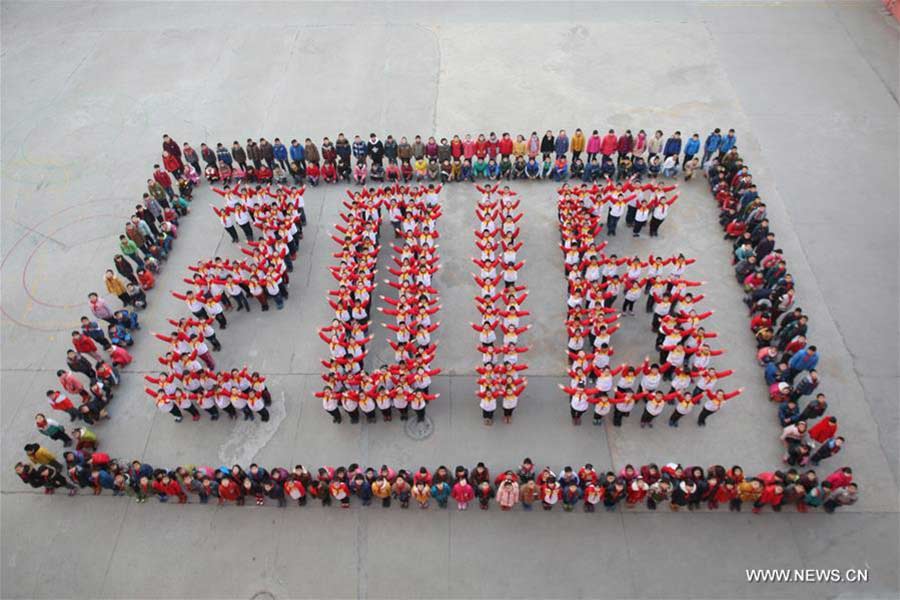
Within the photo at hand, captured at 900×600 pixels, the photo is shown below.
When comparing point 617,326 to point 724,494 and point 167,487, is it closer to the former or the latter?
point 724,494

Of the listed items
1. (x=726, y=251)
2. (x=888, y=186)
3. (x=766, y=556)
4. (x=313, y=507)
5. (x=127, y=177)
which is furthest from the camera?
(x=127, y=177)

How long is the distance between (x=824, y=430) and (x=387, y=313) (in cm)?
845

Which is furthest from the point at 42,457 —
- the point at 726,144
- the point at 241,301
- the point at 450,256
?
the point at 726,144

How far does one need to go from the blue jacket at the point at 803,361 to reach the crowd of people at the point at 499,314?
5153mm

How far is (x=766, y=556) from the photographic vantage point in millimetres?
9594

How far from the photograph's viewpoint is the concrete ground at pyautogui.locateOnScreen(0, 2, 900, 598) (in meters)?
9.83

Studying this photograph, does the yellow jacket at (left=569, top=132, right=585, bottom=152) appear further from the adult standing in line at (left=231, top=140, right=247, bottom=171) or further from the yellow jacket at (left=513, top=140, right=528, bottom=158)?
the adult standing in line at (left=231, top=140, right=247, bottom=171)

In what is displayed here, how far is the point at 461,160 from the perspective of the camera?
16.6 metres

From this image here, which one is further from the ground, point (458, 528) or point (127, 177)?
point (127, 177)

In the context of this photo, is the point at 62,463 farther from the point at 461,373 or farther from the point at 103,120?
the point at 103,120

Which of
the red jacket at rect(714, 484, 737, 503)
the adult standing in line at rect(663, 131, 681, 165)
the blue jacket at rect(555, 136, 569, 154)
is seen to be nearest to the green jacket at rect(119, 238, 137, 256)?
the blue jacket at rect(555, 136, 569, 154)

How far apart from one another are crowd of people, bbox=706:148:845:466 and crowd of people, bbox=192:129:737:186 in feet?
6.19

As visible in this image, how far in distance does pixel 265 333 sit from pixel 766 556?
10.9 m

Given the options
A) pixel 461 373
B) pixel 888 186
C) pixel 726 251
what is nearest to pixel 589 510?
pixel 461 373
